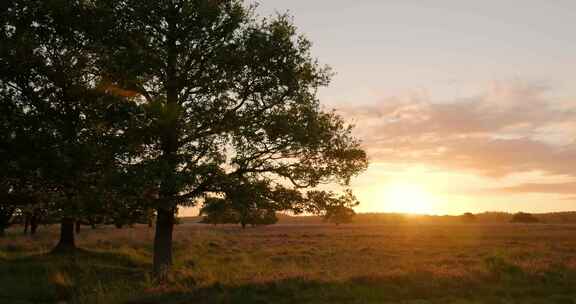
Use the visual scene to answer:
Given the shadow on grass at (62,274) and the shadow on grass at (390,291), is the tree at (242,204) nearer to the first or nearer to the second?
the shadow on grass at (62,274)

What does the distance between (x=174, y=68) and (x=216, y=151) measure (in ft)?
13.6

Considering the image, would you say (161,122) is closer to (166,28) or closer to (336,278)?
(166,28)

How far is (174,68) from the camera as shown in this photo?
2270cm

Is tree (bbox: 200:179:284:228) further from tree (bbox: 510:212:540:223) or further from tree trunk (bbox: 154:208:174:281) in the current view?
tree (bbox: 510:212:540:223)

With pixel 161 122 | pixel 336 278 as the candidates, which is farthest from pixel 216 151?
pixel 336 278

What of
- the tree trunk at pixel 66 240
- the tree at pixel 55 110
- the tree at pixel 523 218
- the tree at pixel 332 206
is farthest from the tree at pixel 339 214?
the tree at pixel 523 218

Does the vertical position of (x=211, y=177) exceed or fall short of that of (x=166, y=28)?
it falls short

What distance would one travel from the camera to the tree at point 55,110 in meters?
21.1

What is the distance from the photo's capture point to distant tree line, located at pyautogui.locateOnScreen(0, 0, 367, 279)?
20922 mm

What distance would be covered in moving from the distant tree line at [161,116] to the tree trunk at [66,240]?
6.45m

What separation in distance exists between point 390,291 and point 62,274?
1371cm

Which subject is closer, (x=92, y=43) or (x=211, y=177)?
(x=211, y=177)

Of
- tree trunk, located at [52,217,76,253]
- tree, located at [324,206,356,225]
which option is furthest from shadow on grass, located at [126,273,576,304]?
tree trunk, located at [52,217,76,253]

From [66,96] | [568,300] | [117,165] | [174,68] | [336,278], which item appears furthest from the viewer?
[66,96]
